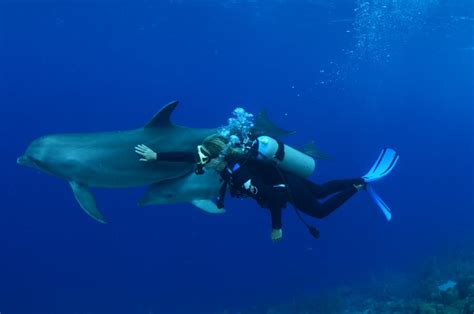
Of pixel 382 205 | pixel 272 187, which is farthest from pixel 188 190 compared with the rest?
pixel 382 205

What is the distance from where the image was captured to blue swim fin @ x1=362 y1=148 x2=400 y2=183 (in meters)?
8.48

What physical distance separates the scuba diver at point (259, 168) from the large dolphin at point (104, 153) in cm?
26

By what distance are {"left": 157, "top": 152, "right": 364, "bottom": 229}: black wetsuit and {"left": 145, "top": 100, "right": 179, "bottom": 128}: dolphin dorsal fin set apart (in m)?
0.63

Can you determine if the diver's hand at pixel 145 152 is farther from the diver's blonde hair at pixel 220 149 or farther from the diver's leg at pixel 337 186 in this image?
the diver's leg at pixel 337 186

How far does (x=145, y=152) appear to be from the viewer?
719cm

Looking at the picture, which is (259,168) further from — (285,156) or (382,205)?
(382,205)

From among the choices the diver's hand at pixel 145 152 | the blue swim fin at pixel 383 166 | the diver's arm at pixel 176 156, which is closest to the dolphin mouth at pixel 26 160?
the diver's hand at pixel 145 152

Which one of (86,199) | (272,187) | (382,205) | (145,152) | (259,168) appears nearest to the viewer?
(272,187)

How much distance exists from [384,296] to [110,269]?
17.5 meters

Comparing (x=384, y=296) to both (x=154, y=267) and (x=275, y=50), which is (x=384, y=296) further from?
(x=275, y=50)

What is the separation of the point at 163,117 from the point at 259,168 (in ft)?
5.64

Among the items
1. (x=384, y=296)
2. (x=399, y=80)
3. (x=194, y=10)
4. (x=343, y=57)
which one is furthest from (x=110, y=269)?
(x=399, y=80)

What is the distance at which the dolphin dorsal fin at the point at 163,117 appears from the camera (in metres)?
7.29

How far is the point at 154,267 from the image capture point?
28.2 m
